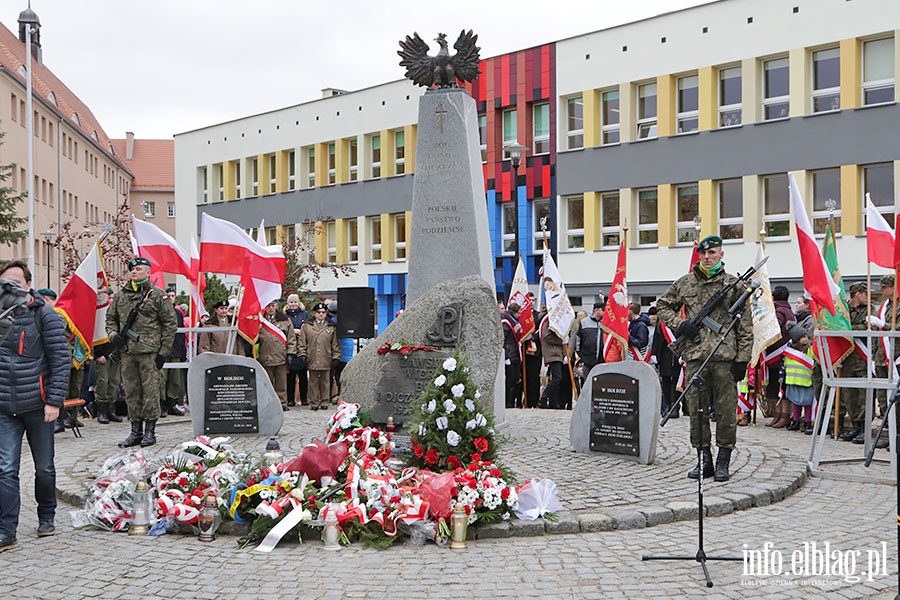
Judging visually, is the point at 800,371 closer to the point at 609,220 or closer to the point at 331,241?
the point at 609,220

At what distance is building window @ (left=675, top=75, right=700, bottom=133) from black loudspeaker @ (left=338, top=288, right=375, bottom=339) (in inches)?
611

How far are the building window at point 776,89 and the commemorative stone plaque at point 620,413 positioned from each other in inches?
751

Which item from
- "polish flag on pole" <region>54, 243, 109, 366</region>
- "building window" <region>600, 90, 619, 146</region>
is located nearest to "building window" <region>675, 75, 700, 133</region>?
"building window" <region>600, 90, 619, 146</region>

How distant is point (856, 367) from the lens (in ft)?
38.6

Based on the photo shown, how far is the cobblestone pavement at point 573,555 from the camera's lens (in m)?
5.74

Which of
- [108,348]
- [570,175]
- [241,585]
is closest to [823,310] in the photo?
[241,585]

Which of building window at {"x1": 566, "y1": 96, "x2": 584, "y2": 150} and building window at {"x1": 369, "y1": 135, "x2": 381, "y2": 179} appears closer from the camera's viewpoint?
building window at {"x1": 566, "y1": 96, "x2": 584, "y2": 150}

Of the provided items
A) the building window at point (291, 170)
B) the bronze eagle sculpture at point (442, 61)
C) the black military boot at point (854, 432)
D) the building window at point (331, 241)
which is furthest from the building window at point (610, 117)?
the black military boot at point (854, 432)

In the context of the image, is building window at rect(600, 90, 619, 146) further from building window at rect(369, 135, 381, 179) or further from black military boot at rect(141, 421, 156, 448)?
black military boot at rect(141, 421, 156, 448)

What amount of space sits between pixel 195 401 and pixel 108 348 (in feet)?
7.58

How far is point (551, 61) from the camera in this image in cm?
3209

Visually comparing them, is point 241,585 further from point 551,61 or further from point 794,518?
point 551,61

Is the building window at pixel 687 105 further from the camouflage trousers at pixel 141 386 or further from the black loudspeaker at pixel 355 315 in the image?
the camouflage trousers at pixel 141 386

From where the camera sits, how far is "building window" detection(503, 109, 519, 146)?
34.1 meters
